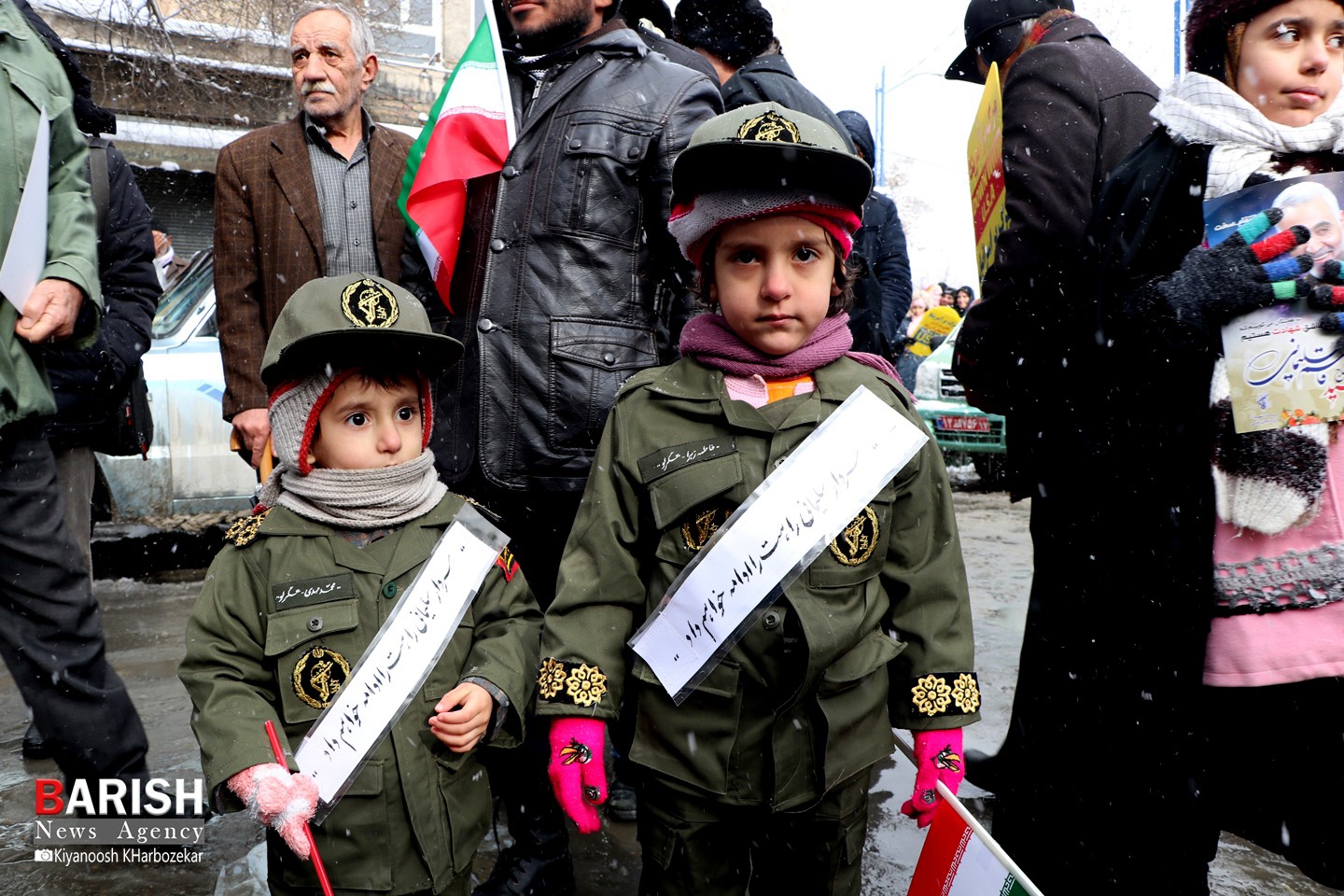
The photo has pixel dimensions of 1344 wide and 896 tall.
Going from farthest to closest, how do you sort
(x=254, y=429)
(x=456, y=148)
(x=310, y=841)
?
(x=254, y=429) < (x=456, y=148) < (x=310, y=841)

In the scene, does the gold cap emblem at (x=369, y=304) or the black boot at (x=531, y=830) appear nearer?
the gold cap emblem at (x=369, y=304)

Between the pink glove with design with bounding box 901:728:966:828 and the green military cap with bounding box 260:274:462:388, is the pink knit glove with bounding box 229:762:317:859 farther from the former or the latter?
the pink glove with design with bounding box 901:728:966:828

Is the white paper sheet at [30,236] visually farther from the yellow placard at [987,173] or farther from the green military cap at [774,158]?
the yellow placard at [987,173]

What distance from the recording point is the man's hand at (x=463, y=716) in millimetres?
1903

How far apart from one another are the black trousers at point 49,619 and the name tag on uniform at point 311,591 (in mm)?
1199

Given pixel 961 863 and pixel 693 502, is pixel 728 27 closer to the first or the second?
pixel 693 502

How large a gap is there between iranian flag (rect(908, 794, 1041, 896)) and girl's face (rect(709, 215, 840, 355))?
0.86 meters

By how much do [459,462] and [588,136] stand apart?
837 mm

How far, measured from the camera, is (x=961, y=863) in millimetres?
1694

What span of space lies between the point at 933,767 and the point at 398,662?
98cm

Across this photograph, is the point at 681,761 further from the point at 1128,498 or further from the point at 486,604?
the point at 1128,498

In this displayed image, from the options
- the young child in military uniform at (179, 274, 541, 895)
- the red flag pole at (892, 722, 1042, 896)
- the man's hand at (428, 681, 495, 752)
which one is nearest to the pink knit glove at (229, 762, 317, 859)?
the young child in military uniform at (179, 274, 541, 895)

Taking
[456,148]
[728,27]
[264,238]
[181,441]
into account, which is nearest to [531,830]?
[456,148]

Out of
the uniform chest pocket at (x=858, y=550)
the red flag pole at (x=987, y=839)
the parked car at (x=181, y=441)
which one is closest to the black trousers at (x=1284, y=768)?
the red flag pole at (x=987, y=839)
